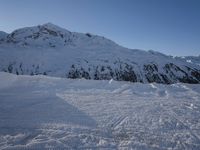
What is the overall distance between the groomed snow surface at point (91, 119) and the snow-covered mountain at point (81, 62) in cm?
9170

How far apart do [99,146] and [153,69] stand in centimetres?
12427

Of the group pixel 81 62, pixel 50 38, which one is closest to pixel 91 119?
pixel 81 62

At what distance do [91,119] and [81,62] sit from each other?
113 metres

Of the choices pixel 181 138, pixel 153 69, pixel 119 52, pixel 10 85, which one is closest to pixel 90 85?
pixel 10 85

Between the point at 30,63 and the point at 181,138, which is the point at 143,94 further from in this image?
the point at 30,63

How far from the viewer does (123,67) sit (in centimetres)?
12194

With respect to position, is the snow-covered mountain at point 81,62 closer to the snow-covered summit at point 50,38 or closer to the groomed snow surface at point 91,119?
the snow-covered summit at point 50,38

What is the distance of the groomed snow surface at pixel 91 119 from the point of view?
5.67m

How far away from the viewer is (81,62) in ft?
394

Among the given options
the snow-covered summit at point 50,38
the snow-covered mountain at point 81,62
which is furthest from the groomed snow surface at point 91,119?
the snow-covered summit at point 50,38

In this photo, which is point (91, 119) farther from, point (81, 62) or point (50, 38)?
point (50, 38)

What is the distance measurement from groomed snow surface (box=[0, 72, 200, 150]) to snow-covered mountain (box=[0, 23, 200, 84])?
91.7 meters

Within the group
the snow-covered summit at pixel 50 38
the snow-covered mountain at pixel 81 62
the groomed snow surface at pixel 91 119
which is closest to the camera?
the groomed snow surface at pixel 91 119

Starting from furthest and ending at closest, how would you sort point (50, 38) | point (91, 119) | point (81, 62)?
point (50, 38)
point (81, 62)
point (91, 119)
